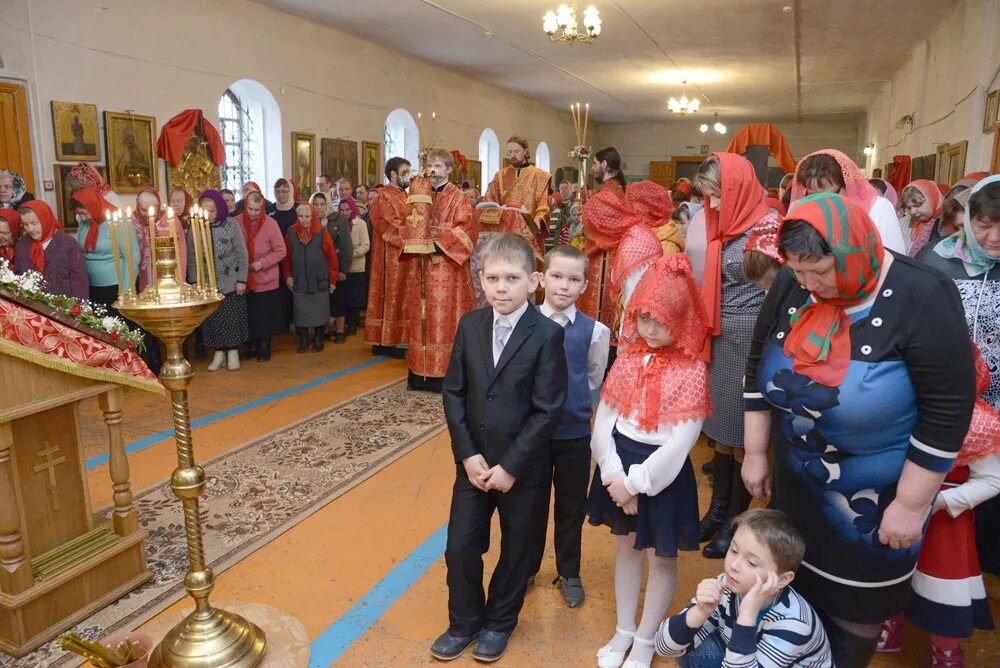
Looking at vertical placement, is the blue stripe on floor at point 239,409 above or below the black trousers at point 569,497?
below

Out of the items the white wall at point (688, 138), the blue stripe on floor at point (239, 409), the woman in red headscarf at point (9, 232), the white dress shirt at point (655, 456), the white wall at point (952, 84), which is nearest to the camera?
the white dress shirt at point (655, 456)

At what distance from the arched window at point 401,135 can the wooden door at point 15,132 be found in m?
7.00

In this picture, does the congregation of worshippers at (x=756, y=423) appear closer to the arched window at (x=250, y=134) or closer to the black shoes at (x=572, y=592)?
the black shoes at (x=572, y=592)

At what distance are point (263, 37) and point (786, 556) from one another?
971cm

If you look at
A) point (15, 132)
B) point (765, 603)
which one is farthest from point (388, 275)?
point (765, 603)

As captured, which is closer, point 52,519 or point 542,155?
point 52,519

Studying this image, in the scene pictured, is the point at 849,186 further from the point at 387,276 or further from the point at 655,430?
the point at 387,276

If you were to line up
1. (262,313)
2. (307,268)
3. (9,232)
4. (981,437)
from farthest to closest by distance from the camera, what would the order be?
(307,268)
(262,313)
(9,232)
(981,437)

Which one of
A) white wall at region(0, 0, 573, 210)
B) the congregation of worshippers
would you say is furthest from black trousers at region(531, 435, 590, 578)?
white wall at region(0, 0, 573, 210)

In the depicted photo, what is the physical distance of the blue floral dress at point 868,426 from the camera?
178 cm

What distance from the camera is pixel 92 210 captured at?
6211mm

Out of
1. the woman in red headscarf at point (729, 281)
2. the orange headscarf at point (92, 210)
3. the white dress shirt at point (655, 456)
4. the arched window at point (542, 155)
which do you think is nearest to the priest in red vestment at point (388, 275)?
the orange headscarf at point (92, 210)

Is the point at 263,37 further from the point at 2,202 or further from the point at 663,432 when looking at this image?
the point at 663,432

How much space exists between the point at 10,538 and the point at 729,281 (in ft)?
10.2
